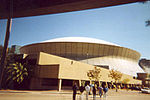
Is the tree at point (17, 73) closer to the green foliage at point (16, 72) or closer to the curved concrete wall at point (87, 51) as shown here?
the green foliage at point (16, 72)

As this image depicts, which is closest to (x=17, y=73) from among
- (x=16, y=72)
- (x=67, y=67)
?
(x=16, y=72)

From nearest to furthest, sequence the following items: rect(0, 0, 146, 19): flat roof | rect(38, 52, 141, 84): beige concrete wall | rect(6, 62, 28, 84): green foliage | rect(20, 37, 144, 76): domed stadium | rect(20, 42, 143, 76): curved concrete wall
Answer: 1. rect(0, 0, 146, 19): flat roof
2. rect(6, 62, 28, 84): green foliage
3. rect(38, 52, 141, 84): beige concrete wall
4. rect(20, 37, 144, 76): domed stadium
5. rect(20, 42, 143, 76): curved concrete wall

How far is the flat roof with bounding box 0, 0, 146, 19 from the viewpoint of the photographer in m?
3.13

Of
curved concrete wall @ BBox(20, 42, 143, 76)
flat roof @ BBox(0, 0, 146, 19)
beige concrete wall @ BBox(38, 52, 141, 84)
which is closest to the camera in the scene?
flat roof @ BBox(0, 0, 146, 19)

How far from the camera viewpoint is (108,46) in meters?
54.9

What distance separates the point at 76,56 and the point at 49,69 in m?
25.9

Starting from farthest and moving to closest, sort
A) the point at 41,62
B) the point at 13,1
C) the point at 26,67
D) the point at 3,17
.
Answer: the point at 41,62 → the point at 26,67 → the point at 3,17 → the point at 13,1

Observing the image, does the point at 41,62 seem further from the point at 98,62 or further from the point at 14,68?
the point at 98,62

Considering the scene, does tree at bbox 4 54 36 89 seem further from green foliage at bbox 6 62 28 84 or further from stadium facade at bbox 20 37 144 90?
stadium facade at bbox 20 37 144 90

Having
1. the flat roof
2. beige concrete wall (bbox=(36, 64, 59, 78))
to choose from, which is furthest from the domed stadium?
the flat roof

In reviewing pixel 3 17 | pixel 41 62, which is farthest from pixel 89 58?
pixel 3 17

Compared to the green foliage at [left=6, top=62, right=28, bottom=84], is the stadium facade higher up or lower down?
higher up

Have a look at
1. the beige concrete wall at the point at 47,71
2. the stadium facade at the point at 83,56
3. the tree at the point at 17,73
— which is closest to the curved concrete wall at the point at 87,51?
the stadium facade at the point at 83,56

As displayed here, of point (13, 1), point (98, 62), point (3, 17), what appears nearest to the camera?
point (13, 1)
